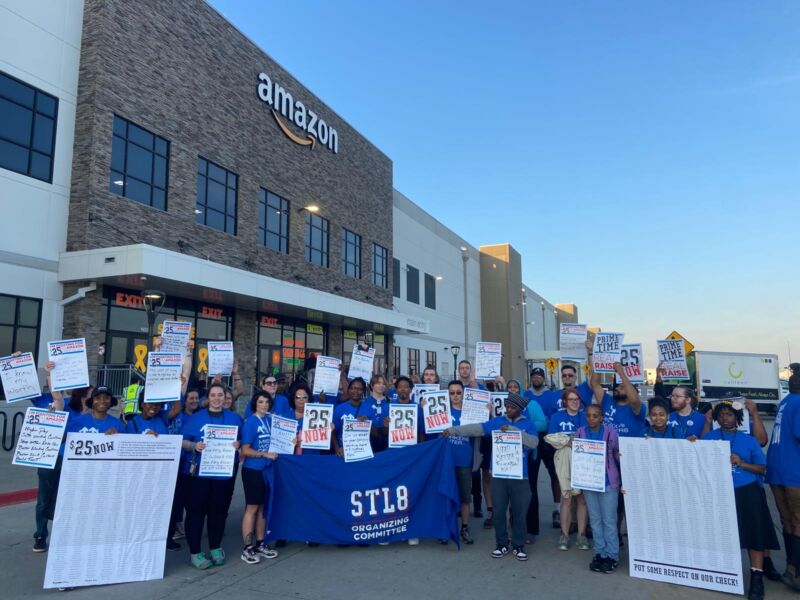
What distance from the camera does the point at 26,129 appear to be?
52.5 ft

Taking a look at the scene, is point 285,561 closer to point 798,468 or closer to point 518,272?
point 798,468

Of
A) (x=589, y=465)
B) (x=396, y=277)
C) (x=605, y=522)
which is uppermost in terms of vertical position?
(x=396, y=277)

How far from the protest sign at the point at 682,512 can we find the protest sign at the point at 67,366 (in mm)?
6093

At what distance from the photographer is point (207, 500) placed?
6055mm

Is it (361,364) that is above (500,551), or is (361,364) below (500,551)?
above

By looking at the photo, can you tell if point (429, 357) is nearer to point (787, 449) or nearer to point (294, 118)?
point (294, 118)

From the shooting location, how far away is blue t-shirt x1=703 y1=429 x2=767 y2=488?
5.55 meters

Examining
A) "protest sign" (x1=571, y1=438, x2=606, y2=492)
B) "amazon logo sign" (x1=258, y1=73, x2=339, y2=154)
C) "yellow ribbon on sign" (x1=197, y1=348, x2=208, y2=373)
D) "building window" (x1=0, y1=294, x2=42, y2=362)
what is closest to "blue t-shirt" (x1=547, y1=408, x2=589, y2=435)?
"protest sign" (x1=571, y1=438, x2=606, y2=492)

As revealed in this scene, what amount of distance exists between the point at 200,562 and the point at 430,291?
3865 centimetres

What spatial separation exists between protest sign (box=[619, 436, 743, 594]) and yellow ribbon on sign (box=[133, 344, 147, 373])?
15237 mm

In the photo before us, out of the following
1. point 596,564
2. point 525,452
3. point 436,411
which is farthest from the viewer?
point 436,411

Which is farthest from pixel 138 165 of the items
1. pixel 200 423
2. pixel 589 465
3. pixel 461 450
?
pixel 589 465

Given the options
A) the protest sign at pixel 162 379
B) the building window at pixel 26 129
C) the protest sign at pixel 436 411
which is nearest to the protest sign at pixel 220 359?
the protest sign at pixel 162 379

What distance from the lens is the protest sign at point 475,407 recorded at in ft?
23.5
